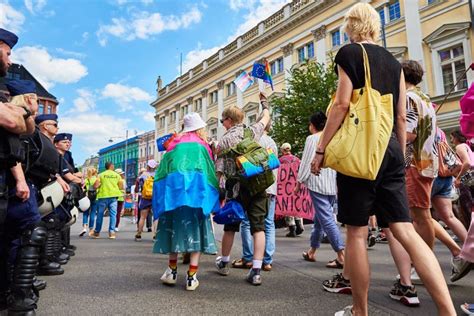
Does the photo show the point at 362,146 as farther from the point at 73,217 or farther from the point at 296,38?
the point at 296,38

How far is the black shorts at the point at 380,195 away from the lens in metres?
2.18

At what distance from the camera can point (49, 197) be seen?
10.8 feet

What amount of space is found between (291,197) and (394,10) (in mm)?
19349

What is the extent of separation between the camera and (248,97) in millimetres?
33594

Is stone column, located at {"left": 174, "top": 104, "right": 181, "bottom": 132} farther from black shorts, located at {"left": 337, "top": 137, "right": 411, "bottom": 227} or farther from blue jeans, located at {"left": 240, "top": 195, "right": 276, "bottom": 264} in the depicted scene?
black shorts, located at {"left": 337, "top": 137, "right": 411, "bottom": 227}

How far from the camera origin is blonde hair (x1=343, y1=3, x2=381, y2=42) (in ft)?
8.14

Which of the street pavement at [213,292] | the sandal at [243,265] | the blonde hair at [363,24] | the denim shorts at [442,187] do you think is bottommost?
the street pavement at [213,292]

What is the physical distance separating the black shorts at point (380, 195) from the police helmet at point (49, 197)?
8.62 ft

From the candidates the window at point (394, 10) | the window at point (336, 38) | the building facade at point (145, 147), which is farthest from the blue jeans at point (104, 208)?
the building facade at point (145, 147)

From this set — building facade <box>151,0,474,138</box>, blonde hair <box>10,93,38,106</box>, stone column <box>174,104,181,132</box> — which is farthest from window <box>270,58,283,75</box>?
blonde hair <box>10,93,38,106</box>

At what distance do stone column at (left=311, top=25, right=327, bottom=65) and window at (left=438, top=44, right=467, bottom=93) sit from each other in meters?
8.28

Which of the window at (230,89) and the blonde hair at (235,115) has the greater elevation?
the window at (230,89)

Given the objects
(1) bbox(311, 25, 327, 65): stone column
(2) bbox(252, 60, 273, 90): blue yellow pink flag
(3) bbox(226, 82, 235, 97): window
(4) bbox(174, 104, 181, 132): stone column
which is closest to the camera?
(2) bbox(252, 60, 273, 90): blue yellow pink flag

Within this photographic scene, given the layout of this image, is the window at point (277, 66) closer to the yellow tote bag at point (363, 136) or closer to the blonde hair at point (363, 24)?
the blonde hair at point (363, 24)
